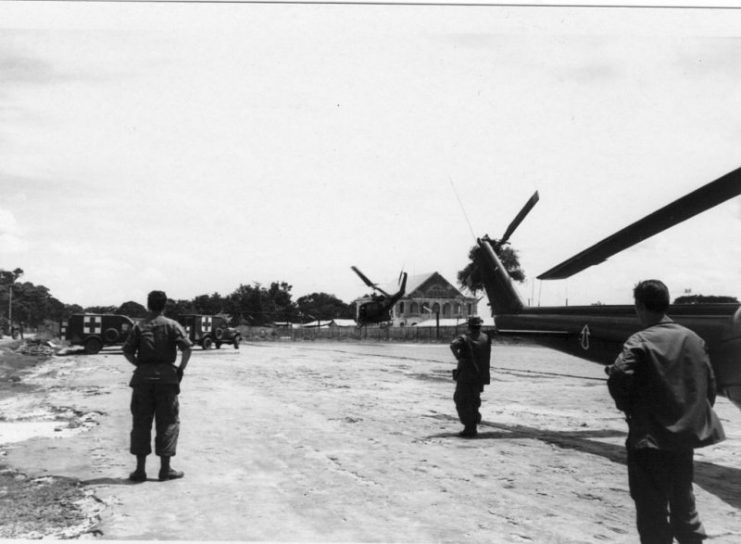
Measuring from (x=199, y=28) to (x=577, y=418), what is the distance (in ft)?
29.5

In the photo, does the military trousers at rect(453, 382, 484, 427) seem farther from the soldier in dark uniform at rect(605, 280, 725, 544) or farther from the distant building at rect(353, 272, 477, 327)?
the distant building at rect(353, 272, 477, 327)

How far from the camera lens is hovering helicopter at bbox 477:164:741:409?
16.3ft

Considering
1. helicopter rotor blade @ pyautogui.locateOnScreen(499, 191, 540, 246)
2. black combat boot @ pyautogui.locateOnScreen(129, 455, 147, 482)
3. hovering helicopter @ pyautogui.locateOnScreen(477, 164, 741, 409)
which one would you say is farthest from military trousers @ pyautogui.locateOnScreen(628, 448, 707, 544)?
helicopter rotor blade @ pyautogui.locateOnScreen(499, 191, 540, 246)

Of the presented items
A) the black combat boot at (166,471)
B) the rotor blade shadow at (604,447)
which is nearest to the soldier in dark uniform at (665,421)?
the rotor blade shadow at (604,447)

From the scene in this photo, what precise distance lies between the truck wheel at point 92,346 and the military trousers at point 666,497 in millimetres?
26048

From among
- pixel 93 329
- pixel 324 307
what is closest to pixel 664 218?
pixel 93 329

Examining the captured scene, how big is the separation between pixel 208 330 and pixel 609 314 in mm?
23184

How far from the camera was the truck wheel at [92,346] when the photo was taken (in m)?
25.4

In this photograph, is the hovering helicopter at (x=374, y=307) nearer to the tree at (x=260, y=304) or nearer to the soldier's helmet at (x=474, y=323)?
the tree at (x=260, y=304)

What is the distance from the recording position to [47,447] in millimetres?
7043

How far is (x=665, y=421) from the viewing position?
11.3ft

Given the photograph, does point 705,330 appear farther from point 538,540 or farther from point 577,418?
point 577,418

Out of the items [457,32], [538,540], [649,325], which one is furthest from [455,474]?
[457,32]

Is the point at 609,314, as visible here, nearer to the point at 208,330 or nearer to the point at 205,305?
the point at 208,330
